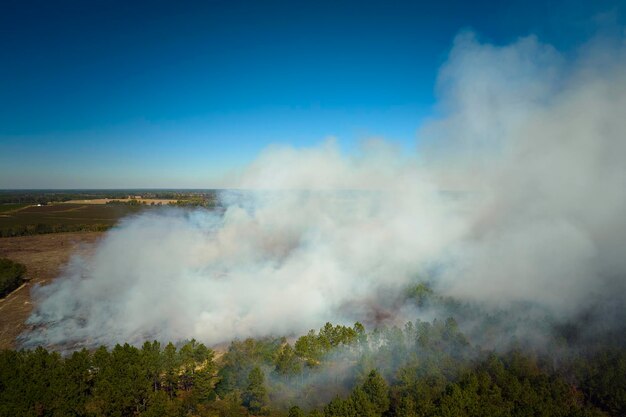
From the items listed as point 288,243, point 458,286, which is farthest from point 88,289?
point 458,286

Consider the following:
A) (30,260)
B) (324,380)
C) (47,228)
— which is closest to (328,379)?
(324,380)

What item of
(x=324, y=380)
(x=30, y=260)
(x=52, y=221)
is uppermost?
(x=52, y=221)

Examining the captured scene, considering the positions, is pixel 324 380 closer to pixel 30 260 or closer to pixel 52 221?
pixel 30 260

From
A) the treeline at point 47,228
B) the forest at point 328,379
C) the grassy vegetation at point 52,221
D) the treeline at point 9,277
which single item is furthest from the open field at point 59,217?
the forest at point 328,379

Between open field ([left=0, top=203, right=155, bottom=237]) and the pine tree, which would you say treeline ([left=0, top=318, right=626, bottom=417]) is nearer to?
the pine tree

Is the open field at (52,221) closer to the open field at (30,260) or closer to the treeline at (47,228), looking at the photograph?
the treeline at (47,228)

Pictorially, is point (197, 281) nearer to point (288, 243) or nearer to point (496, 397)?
point (288, 243)

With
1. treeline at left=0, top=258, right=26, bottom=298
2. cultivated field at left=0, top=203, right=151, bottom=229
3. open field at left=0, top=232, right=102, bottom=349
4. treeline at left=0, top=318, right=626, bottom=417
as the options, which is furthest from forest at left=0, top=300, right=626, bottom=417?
cultivated field at left=0, top=203, right=151, bottom=229
